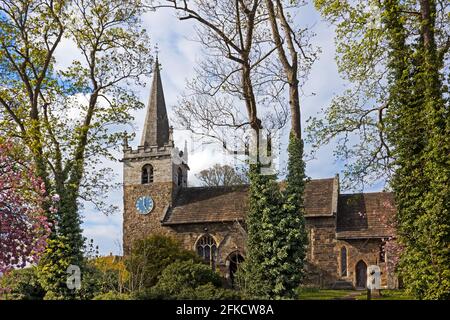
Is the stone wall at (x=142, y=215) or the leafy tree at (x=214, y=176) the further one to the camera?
the leafy tree at (x=214, y=176)

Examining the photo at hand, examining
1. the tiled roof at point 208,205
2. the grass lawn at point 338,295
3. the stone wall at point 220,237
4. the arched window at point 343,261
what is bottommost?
the grass lawn at point 338,295

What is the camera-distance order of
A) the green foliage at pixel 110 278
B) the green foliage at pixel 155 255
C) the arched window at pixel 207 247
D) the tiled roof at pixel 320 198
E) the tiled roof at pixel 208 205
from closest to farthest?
the green foliage at pixel 110 278 → the green foliage at pixel 155 255 → the tiled roof at pixel 320 198 → the tiled roof at pixel 208 205 → the arched window at pixel 207 247

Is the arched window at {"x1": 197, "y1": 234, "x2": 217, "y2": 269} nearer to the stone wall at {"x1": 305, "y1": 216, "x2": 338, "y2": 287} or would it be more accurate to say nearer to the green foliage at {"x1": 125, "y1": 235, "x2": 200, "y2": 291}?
the green foliage at {"x1": 125, "y1": 235, "x2": 200, "y2": 291}

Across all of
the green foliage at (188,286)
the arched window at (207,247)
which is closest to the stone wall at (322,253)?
the arched window at (207,247)

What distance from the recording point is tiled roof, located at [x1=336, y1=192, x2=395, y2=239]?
31203 millimetres

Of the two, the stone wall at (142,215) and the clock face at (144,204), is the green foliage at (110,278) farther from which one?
the clock face at (144,204)

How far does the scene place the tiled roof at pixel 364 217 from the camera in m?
31.2

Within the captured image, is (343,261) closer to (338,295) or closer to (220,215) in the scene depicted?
(338,295)

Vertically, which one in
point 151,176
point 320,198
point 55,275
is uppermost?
point 151,176

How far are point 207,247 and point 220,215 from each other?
91.6 inches

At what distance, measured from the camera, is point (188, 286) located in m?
18.5

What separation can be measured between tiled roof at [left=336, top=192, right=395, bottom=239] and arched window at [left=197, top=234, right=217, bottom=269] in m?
8.13

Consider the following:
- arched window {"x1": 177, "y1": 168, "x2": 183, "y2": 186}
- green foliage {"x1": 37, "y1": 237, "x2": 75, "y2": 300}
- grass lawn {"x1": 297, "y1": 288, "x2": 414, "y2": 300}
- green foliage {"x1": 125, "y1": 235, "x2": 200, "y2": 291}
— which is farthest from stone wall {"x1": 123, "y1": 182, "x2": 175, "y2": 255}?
green foliage {"x1": 37, "y1": 237, "x2": 75, "y2": 300}

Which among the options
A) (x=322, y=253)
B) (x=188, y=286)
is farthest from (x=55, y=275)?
(x=322, y=253)
